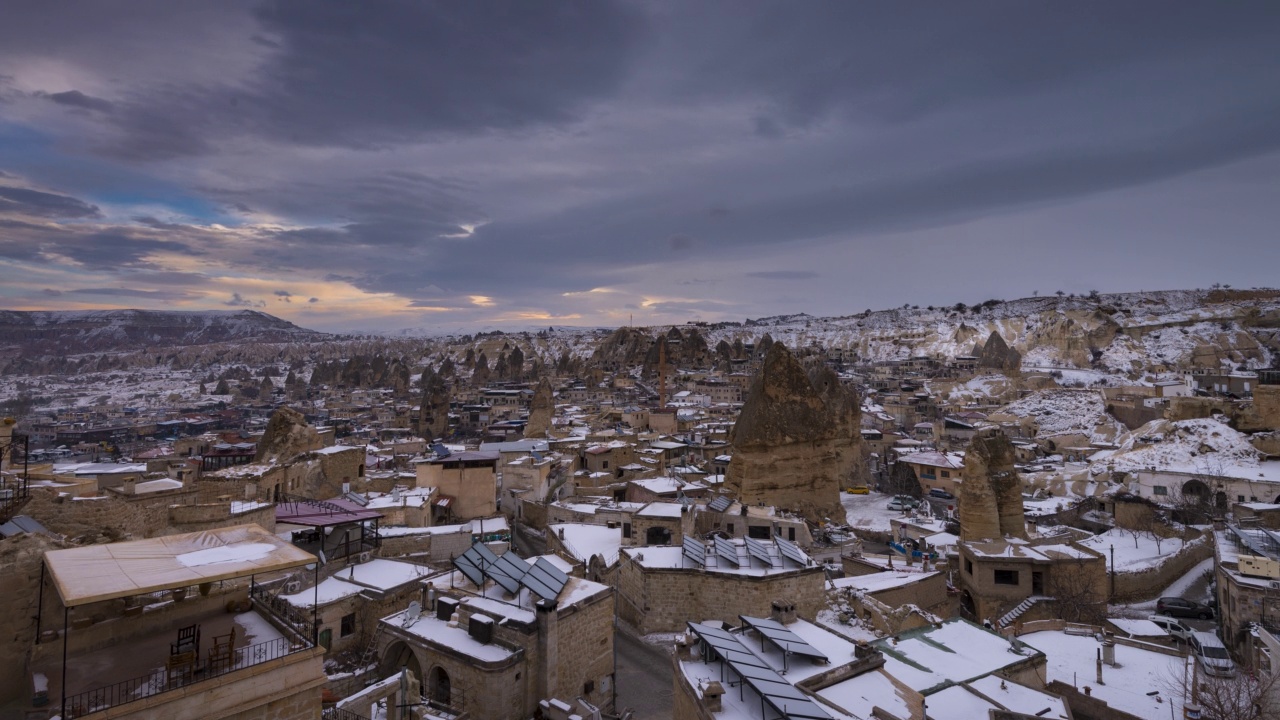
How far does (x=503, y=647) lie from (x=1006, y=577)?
54.4 feet

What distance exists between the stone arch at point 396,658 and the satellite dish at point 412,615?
347 mm

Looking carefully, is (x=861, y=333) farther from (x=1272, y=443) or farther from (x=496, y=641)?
(x=496, y=641)

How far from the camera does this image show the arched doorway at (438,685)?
10.8 metres

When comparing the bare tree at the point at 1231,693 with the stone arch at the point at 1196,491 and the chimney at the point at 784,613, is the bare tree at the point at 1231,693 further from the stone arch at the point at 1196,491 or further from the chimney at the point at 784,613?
the stone arch at the point at 1196,491

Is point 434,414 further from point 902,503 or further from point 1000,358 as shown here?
point 1000,358

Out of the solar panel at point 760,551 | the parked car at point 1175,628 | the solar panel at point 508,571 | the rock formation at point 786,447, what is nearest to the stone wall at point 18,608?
the solar panel at point 508,571

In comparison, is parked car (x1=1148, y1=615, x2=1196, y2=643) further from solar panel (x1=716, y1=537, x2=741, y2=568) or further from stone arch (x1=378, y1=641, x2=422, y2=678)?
stone arch (x1=378, y1=641, x2=422, y2=678)

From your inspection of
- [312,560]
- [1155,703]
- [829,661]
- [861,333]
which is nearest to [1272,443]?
[1155,703]

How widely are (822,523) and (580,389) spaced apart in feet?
188

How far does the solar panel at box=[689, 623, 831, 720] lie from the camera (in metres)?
8.41

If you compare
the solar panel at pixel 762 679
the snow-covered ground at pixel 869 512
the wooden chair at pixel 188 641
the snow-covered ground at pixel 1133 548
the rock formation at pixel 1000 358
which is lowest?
the snow-covered ground at pixel 869 512

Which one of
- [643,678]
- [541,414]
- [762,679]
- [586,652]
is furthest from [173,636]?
[541,414]

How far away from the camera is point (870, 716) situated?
987cm

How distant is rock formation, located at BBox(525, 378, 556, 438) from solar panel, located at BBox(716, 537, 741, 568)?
30.4m
